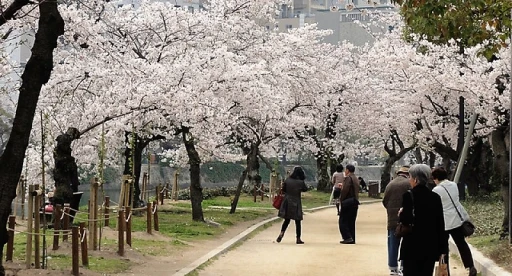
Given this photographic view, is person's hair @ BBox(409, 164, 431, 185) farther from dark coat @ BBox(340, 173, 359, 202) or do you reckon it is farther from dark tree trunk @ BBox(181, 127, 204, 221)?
dark tree trunk @ BBox(181, 127, 204, 221)

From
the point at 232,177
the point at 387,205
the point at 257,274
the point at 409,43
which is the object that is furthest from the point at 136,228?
the point at 232,177

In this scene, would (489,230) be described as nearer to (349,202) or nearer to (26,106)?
(349,202)

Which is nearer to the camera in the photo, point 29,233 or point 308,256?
point 29,233

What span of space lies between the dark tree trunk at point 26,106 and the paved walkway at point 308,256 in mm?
5055

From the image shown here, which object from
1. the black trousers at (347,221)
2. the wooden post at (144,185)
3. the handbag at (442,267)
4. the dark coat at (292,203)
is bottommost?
the handbag at (442,267)

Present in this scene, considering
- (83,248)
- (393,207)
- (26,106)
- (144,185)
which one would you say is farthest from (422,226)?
(144,185)

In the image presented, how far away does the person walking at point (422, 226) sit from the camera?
34.9ft

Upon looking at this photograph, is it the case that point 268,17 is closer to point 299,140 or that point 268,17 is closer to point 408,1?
point 299,140

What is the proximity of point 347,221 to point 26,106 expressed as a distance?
11.7 meters

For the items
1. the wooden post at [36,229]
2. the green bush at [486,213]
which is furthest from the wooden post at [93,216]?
the green bush at [486,213]

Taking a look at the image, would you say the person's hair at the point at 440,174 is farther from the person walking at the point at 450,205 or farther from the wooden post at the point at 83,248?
the wooden post at the point at 83,248

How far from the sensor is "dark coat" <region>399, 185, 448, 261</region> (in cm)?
1063

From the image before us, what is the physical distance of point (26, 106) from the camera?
10.9 m

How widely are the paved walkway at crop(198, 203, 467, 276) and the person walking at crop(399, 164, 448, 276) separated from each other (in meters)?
4.64
